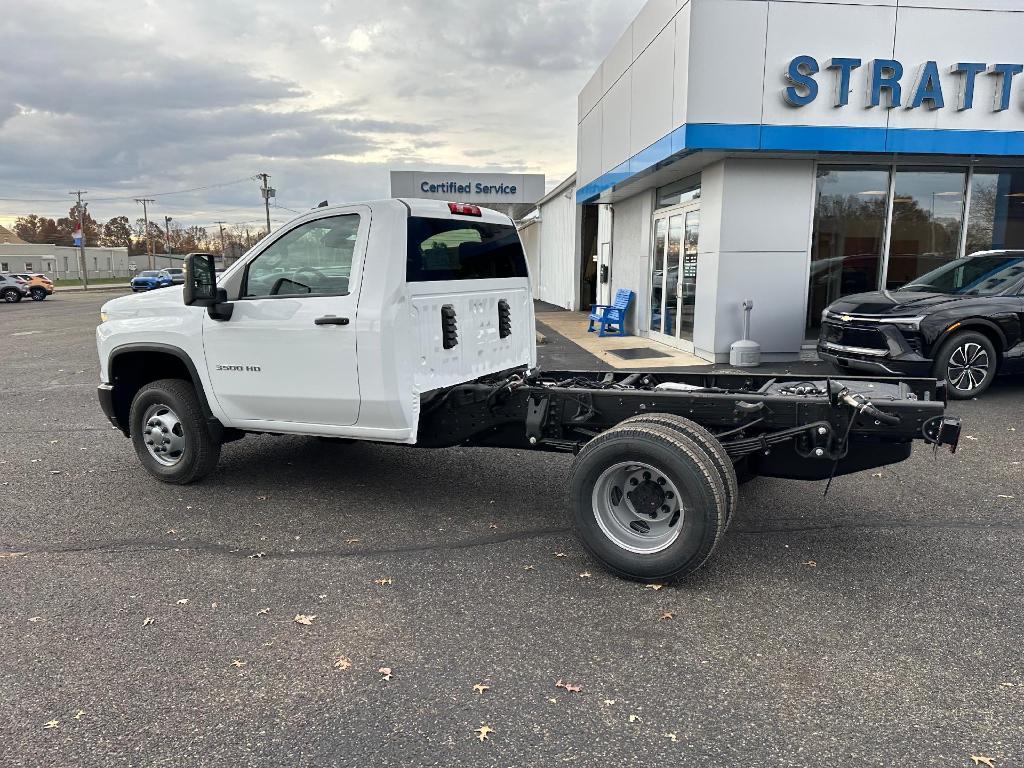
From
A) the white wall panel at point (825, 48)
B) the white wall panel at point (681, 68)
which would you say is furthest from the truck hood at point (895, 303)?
the white wall panel at point (681, 68)

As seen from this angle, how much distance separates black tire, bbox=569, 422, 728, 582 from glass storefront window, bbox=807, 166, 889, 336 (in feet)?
29.5

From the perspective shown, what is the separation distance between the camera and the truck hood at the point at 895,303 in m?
8.60

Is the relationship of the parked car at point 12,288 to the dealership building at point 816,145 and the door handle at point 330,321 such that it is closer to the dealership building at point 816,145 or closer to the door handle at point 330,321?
the dealership building at point 816,145

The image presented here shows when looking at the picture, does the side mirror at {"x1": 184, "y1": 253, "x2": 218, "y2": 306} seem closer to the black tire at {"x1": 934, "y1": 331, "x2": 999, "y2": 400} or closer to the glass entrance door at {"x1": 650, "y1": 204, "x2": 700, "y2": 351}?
the black tire at {"x1": 934, "y1": 331, "x2": 999, "y2": 400}

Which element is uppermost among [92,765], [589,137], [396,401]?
[589,137]

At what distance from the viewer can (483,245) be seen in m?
5.52

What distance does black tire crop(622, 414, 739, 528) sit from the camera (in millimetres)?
3820

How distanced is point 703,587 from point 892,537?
1529 mm

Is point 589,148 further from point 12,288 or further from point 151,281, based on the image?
point 151,281

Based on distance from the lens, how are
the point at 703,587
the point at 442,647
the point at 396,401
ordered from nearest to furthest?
the point at 442,647 → the point at 703,587 → the point at 396,401

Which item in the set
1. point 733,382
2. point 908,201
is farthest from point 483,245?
point 908,201

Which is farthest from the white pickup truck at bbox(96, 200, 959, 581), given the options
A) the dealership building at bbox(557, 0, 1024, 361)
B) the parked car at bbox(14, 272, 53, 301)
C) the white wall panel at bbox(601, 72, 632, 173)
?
the parked car at bbox(14, 272, 53, 301)

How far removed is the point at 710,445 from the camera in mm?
3895

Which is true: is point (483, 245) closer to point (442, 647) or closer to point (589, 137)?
point (442, 647)
